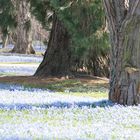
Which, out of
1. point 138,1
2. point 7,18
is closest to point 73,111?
point 138,1

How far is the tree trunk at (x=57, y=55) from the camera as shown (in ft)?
66.6

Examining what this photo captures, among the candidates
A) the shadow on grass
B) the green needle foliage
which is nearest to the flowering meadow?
the shadow on grass

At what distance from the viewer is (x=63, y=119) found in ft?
32.1

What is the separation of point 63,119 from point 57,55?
1080 cm

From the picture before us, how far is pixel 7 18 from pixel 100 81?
5.98 meters

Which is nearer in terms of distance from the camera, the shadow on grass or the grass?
the shadow on grass

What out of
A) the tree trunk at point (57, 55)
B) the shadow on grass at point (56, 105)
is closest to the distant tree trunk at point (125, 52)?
the shadow on grass at point (56, 105)

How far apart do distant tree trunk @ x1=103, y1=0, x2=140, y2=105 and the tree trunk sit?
24.0 feet

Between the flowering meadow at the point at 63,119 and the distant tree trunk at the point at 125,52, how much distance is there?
50cm

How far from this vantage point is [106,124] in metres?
9.20

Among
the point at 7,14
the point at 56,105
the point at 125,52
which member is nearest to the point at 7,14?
the point at 7,14

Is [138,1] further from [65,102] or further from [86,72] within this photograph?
[86,72]

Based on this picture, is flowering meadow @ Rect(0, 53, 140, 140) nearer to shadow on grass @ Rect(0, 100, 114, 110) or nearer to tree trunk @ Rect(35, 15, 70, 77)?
shadow on grass @ Rect(0, 100, 114, 110)

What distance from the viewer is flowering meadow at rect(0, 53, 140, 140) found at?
784 centimetres
